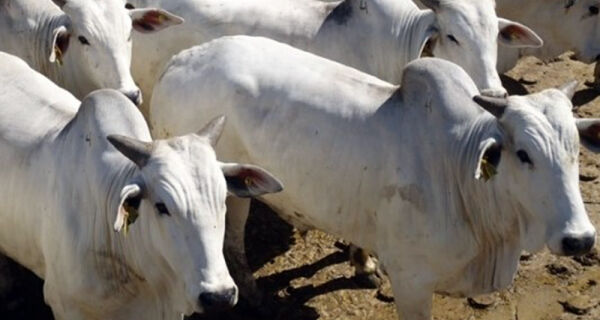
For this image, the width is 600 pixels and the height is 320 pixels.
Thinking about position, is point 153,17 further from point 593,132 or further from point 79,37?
point 593,132

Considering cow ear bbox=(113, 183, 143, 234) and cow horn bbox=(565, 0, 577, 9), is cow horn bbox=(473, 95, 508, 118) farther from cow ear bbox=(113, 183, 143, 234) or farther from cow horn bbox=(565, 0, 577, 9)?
cow horn bbox=(565, 0, 577, 9)

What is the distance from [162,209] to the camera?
165 inches

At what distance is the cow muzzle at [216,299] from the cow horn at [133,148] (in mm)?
621

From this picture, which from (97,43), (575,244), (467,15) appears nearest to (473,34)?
(467,15)

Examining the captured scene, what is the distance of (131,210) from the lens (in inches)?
169

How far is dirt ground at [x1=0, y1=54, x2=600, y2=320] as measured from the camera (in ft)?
19.6

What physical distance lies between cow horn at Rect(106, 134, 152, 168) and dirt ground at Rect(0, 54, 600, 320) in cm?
181

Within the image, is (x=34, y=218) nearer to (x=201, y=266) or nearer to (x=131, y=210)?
(x=131, y=210)

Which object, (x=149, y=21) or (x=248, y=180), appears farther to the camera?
(x=149, y=21)

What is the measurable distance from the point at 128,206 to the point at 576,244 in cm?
192

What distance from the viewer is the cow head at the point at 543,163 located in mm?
4461

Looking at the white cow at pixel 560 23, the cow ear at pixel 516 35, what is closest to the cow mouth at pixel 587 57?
the white cow at pixel 560 23

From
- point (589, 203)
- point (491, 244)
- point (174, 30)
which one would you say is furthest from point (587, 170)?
point (174, 30)

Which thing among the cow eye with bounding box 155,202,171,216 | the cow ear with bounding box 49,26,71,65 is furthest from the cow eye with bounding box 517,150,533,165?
the cow ear with bounding box 49,26,71,65
